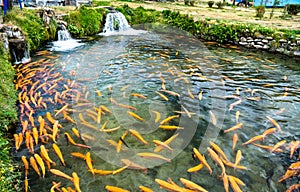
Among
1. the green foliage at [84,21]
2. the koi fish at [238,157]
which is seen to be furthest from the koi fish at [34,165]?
the green foliage at [84,21]

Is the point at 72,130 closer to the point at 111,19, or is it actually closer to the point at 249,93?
the point at 249,93

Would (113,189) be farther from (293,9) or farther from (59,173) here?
(293,9)

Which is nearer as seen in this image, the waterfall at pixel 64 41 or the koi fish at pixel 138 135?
the koi fish at pixel 138 135

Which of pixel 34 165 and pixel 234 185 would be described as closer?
pixel 234 185

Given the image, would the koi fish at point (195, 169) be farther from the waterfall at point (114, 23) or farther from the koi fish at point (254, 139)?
the waterfall at point (114, 23)

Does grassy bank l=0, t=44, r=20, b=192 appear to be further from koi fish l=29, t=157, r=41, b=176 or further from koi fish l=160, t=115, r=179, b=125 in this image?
koi fish l=160, t=115, r=179, b=125

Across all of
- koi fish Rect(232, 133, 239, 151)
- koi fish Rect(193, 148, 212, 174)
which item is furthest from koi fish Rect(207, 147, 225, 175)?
koi fish Rect(232, 133, 239, 151)

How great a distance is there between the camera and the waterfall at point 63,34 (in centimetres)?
1366

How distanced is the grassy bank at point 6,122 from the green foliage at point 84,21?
707 cm

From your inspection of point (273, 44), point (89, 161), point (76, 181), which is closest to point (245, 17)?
point (273, 44)

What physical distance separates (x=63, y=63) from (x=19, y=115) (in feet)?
14.8

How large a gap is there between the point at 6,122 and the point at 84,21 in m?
12.1

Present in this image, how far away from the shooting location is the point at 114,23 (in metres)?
17.7

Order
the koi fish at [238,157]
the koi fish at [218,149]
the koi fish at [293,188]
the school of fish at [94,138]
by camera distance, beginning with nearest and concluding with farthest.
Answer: the koi fish at [293,188]
the school of fish at [94,138]
the koi fish at [238,157]
the koi fish at [218,149]
